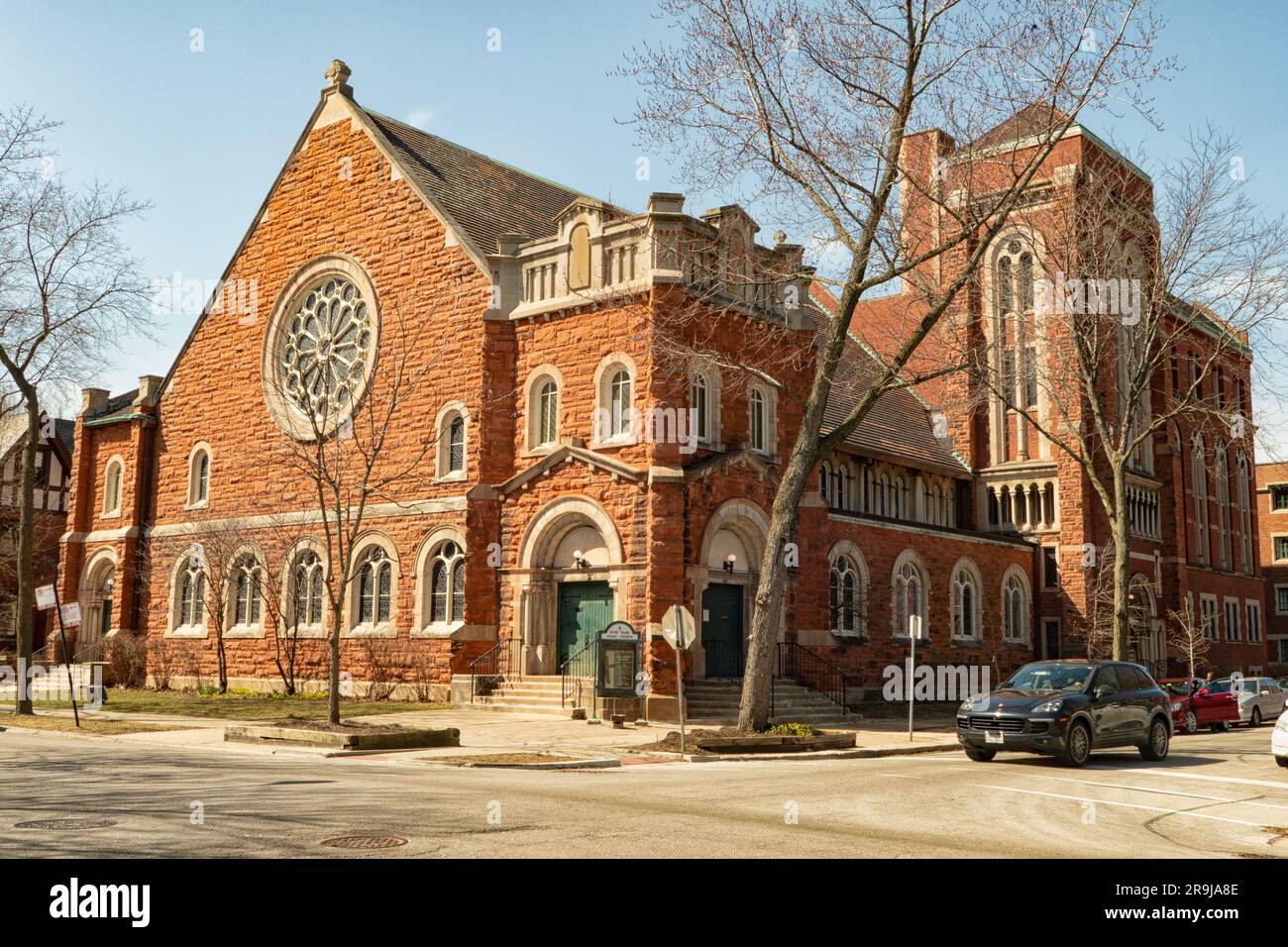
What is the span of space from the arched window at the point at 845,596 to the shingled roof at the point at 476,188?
41.0ft

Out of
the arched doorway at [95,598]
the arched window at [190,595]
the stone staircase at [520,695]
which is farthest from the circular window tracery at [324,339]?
the arched doorway at [95,598]

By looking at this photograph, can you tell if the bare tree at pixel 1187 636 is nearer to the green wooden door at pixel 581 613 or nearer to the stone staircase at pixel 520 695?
the green wooden door at pixel 581 613

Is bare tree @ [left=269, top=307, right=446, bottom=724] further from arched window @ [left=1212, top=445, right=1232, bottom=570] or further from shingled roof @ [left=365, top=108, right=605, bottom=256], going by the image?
arched window @ [left=1212, top=445, right=1232, bottom=570]

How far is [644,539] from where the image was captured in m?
25.6

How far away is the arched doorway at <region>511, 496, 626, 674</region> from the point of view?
2700 cm

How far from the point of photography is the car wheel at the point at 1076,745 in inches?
690

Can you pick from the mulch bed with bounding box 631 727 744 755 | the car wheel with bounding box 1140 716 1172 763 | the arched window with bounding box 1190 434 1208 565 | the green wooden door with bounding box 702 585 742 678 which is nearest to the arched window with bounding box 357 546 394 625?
the green wooden door with bounding box 702 585 742 678

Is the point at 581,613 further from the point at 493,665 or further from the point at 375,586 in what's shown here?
the point at 375,586

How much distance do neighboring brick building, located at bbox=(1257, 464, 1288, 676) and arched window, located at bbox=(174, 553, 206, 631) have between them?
56.1m

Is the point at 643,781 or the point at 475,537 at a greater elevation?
the point at 475,537

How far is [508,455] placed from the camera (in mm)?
28828

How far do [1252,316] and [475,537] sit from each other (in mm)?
18786
